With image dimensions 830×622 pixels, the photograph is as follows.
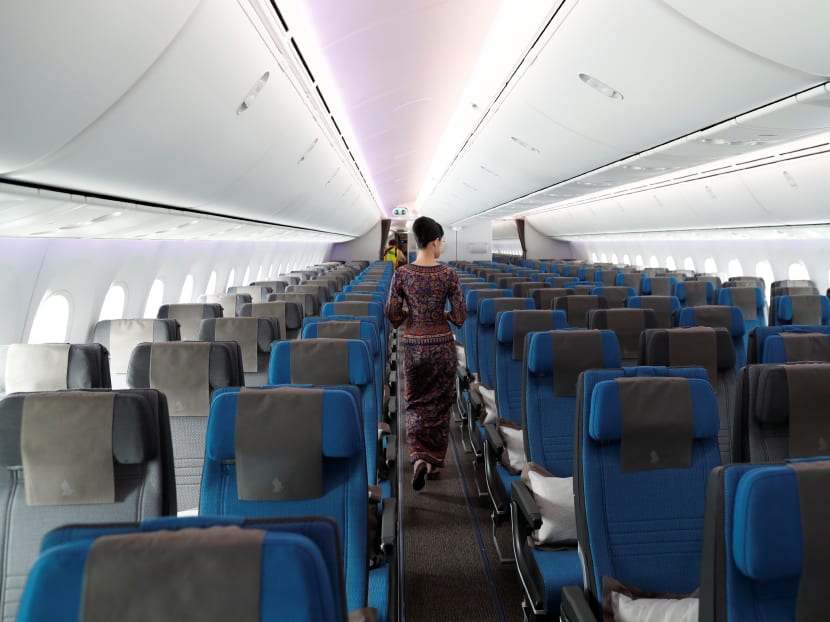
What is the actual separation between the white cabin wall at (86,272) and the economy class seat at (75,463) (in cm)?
402

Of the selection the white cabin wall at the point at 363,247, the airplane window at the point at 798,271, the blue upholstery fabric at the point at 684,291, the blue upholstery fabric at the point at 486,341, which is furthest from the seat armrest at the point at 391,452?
the white cabin wall at the point at 363,247

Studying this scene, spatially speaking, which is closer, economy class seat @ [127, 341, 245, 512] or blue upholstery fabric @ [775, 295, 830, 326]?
economy class seat @ [127, 341, 245, 512]

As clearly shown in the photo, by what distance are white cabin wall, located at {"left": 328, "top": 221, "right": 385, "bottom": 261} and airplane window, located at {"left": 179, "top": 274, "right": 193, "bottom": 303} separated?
763 inches

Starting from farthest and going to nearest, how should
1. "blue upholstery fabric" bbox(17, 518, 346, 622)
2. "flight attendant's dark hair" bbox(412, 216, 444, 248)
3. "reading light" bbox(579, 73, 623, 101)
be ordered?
"flight attendant's dark hair" bbox(412, 216, 444, 248), "reading light" bbox(579, 73, 623, 101), "blue upholstery fabric" bbox(17, 518, 346, 622)

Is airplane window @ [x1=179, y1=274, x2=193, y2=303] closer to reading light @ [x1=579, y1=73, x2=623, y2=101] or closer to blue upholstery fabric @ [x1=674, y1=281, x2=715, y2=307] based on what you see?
blue upholstery fabric @ [x1=674, y1=281, x2=715, y2=307]

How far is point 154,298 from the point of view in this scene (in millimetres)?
9164

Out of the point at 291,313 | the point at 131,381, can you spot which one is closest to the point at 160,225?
the point at 291,313

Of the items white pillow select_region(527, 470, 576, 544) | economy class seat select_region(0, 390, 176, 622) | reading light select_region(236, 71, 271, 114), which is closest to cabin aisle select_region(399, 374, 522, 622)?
white pillow select_region(527, 470, 576, 544)

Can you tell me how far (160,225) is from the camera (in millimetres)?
6266

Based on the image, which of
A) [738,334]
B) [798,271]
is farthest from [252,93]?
[798,271]

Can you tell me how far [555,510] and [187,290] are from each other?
29.8 ft

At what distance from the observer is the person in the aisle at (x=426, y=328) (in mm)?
4527

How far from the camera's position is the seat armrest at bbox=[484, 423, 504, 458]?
3.76 meters

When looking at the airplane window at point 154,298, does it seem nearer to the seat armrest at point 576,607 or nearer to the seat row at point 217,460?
the seat row at point 217,460
